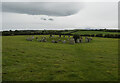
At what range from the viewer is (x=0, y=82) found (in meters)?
7.48

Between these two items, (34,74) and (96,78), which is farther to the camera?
(34,74)

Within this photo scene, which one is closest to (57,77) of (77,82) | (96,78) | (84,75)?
(77,82)

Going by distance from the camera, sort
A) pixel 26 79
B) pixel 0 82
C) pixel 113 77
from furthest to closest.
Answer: pixel 113 77
pixel 26 79
pixel 0 82

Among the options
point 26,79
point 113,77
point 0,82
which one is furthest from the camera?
point 113,77

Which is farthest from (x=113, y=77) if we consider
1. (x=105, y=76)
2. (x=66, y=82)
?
(x=66, y=82)

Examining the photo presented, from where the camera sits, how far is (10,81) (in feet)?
25.1

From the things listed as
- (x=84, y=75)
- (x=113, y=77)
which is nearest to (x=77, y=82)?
(x=84, y=75)

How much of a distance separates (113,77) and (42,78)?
18.7 ft

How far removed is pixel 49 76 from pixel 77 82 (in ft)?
7.58

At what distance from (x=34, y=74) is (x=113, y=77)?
256 inches

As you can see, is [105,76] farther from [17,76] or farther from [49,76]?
[17,76]

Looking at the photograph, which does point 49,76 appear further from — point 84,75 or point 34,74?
point 84,75

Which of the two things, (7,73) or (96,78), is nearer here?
(96,78)

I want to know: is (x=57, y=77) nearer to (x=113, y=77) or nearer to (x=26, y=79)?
(x=26, y=79)
